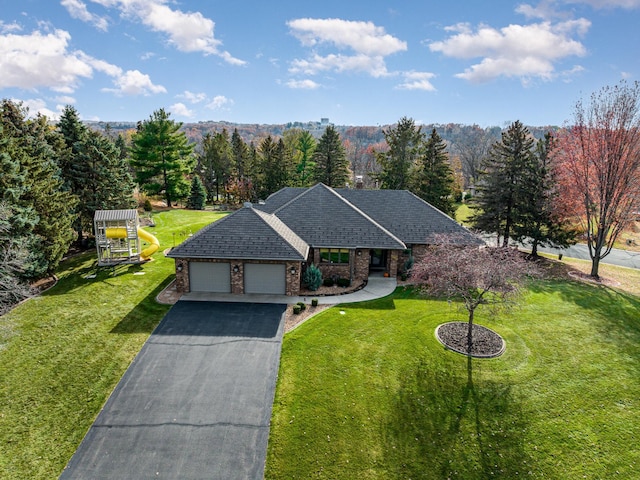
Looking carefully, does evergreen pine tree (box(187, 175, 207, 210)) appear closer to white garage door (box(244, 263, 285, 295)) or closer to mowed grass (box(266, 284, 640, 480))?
white garage door (box(244, 263, 285, 295))

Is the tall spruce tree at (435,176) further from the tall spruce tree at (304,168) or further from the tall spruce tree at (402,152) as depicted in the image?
the tall spruce tree at (304,168)

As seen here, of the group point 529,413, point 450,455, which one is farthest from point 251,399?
point 529,413

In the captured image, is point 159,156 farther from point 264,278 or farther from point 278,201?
point 264,278

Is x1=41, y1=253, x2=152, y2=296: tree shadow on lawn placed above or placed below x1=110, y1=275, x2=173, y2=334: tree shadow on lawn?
above

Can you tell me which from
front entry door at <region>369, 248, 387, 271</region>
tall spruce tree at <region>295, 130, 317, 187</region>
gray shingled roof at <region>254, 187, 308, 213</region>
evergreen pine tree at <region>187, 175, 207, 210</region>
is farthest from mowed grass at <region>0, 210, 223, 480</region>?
tall spruce tree at <region>295, 130, 317, 187</region>

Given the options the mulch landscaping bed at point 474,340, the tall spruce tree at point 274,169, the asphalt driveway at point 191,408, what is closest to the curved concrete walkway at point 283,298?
the asphalt driveway at point 191,408

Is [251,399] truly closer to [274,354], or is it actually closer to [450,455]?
[274,354]

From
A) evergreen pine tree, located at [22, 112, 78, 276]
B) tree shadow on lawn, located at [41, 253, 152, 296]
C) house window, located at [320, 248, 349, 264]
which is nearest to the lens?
evergreen pine tree, located at [22, 112, 78, 276]
